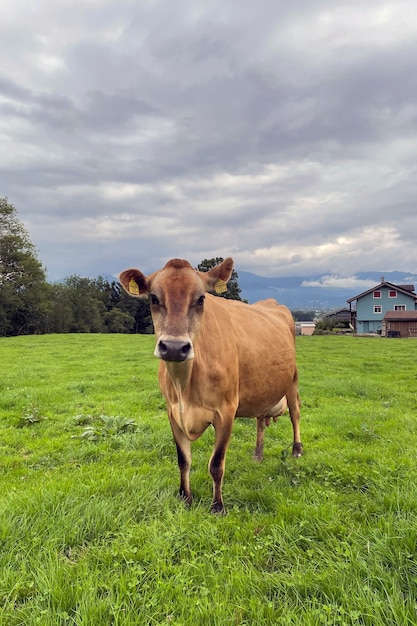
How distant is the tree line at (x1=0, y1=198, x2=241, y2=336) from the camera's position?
152 ft

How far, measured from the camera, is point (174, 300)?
3.80 metres

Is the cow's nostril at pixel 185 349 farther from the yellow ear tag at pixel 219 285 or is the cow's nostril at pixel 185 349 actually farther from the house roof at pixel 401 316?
the house roof at pixel 401 316

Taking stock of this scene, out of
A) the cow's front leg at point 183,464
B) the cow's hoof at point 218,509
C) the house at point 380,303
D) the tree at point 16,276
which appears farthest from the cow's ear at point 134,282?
the house at point 380,303

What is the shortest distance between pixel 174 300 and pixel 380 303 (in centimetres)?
6167

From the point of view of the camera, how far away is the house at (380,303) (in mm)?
58750

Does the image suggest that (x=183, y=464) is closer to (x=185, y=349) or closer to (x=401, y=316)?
(x=185, y=349)

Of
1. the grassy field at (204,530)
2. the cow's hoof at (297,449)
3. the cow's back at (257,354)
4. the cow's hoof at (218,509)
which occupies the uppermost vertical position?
the cow's back at (257,354)

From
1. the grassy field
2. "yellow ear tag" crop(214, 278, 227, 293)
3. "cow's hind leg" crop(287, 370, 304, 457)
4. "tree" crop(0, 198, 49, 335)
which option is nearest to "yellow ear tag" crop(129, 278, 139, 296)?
"yellow ear tag" crop(214, 278, 227, 293)

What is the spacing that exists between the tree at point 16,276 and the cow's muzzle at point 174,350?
4769 cm

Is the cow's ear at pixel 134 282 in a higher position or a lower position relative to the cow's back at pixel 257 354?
higher

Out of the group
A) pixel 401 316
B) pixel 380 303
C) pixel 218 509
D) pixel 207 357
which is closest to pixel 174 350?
pixel 207 357

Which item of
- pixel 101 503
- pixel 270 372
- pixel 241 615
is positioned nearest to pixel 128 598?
pixel 241 615

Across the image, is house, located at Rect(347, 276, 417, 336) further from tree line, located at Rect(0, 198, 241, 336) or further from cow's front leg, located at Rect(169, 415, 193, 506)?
cow's front leg, located at Rect(169, 415, 193, 506)

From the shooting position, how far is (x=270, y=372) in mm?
5613
